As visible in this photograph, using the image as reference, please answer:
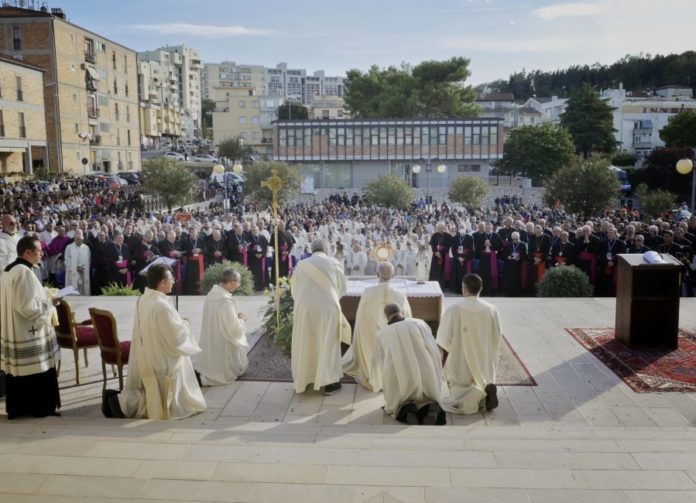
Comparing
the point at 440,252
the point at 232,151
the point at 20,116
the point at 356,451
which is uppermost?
the point at 20,116

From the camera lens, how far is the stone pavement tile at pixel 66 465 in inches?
171

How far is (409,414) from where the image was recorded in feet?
20.1

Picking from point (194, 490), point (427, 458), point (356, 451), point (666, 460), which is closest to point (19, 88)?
point (356, 451)

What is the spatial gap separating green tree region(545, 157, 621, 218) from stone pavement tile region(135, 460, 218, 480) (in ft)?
83.3

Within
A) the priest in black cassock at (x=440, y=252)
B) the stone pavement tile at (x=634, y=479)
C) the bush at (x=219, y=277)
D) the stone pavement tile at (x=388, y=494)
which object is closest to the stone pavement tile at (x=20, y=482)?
the stone pavement tile at (x=388, y=494)

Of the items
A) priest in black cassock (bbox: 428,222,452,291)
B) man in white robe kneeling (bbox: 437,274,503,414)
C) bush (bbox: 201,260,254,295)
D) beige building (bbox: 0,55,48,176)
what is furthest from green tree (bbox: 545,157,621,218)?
beige building (bbox: 0,55,48,176)

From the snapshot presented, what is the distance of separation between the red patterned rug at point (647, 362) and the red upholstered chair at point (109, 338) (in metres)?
5.58

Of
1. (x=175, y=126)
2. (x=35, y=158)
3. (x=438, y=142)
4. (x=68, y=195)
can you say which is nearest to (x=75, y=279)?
(x=68, y=195)

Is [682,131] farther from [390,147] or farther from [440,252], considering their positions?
[440,252]

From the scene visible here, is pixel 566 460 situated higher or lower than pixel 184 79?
lower

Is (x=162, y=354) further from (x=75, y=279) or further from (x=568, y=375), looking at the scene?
(x=75, y=279)

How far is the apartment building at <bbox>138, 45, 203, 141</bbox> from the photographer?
10125cm

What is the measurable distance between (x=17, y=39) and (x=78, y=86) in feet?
15.8

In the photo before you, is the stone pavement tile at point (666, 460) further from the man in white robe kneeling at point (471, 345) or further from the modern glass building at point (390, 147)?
the modern glass building at point (390, 147)
